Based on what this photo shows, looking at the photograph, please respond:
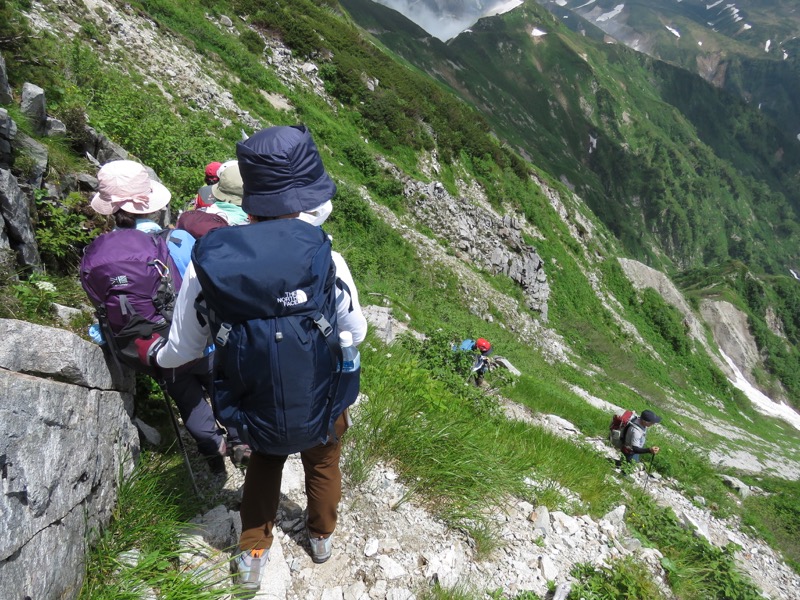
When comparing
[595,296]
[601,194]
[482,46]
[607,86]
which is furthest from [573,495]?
[607,86]

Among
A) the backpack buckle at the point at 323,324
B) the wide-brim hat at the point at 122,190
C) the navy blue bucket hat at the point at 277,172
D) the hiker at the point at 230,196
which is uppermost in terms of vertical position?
the navy blue bucket hat at the point at 277,172

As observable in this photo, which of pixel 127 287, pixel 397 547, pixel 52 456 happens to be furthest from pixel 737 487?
pixel 52 456

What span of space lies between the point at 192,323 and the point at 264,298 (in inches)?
19.5

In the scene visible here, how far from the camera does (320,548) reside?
2652 mm

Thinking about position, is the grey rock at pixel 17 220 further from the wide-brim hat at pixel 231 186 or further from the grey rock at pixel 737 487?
the grey rock at pixel 737 487

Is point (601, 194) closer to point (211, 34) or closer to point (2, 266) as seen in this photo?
point (211, 34)

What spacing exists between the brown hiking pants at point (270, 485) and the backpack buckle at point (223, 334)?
768 mm

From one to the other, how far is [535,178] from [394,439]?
1568 inches

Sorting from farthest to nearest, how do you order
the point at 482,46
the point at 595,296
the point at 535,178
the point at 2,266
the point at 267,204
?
the point at 482,46 < the point at 535,178 < the point at 595,296 < the point at 2,266 < the point at 267,204

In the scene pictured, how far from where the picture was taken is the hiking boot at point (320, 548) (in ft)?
8.66

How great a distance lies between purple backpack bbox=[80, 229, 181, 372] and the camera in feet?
8.13

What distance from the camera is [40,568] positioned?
5.85 ft

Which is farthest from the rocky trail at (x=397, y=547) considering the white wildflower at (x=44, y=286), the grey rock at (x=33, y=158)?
the grey rock at (x=33, y=158)

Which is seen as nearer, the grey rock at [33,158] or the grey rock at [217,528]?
the grey rock at [217,528]
